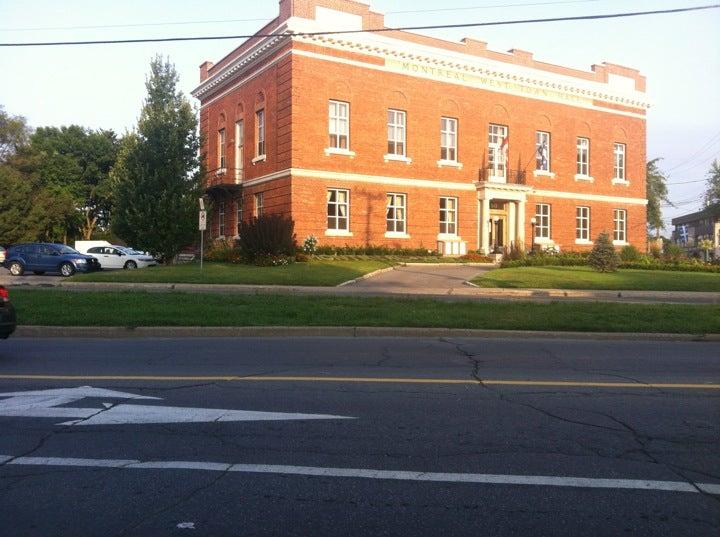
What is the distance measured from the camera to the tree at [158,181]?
29688 millimetres

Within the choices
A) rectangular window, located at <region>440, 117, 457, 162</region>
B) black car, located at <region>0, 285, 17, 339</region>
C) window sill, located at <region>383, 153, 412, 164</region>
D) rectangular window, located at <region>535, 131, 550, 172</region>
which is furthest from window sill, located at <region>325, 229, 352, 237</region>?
black car, located at <region>0, 285, 17, 339</region>

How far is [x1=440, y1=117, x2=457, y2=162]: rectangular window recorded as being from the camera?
37.2 metres

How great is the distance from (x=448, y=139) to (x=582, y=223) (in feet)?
37.5

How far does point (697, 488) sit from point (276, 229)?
25.1 m

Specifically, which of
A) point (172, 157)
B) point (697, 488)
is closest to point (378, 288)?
point (172, 157)

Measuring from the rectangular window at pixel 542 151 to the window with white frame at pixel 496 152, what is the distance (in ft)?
8.75

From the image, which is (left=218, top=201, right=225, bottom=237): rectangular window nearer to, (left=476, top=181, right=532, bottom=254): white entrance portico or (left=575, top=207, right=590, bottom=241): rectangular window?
(left=476, top=181, right=532, bottom=254): white entrance portico

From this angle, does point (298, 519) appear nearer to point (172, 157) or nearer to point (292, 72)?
point (172, 157)

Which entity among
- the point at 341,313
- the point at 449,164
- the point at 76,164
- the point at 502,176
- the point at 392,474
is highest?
the point at 76,164

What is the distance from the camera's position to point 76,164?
192ft

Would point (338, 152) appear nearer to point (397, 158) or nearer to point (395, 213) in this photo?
point (397, 158)

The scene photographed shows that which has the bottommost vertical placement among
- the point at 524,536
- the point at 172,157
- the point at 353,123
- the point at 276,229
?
the point at 524,536

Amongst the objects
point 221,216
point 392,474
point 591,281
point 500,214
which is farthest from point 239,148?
point 392,474

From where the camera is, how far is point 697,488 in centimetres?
467
